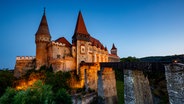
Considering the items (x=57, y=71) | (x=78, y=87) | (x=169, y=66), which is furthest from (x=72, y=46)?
(x=169, y=66)

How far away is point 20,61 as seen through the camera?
2817 cm

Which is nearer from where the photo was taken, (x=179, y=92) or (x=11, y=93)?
(x=179, y=92)

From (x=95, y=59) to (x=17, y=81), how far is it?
59.1 feet

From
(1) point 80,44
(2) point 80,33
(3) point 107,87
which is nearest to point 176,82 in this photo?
(3) point 107,87

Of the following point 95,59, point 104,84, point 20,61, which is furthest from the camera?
point 95,59

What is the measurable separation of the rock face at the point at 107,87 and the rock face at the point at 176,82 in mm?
9217

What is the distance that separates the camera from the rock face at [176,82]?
618 cm

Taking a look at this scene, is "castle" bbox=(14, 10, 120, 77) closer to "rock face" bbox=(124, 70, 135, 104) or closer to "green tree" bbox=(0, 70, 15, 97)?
"green tree" bbox=(0, 70, 15, 97)

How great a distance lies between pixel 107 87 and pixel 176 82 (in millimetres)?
9700

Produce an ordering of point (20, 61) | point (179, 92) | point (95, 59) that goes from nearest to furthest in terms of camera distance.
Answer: point (179, 92)
point (20, 61)
point (95, 59)

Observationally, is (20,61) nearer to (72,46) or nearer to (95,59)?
(72,46)

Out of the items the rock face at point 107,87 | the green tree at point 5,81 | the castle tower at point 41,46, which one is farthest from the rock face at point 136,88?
the green tree at point 5,81

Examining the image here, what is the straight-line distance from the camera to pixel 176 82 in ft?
21.1

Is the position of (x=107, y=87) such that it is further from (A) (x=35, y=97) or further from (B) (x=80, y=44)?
(B) (x=80, y=44)
